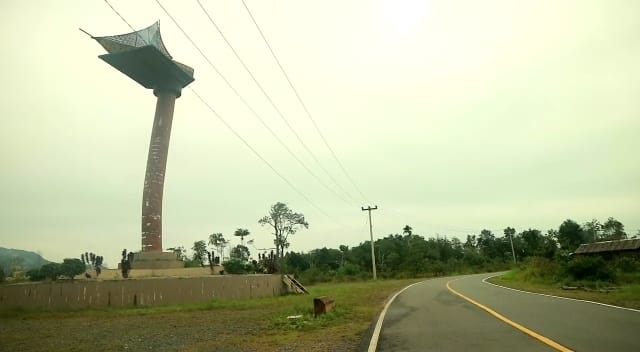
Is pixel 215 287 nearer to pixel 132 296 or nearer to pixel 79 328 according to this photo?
pixel 132 296

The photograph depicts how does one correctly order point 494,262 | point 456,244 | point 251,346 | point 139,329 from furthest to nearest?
point 456,244 < point 494,262 < point 139,329 < point 251,346

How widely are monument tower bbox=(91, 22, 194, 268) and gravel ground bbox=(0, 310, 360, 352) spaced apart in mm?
25471

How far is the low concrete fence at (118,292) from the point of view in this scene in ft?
82.5

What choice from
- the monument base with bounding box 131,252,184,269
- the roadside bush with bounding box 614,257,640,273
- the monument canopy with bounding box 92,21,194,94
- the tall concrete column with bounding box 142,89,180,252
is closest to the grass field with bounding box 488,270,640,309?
the roadside bush with bounding box 614,257,640,273

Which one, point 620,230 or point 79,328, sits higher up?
point 620,230

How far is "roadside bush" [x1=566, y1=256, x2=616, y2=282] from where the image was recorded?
29.0 metres

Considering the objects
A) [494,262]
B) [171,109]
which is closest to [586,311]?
[171,109]

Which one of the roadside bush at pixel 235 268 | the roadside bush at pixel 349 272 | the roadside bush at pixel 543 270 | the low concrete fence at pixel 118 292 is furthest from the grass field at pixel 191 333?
the roadside bush at pixel 349 272

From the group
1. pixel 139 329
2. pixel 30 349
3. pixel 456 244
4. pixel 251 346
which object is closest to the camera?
pixel 251 346

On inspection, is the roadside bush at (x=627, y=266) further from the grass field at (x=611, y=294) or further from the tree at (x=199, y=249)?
the tree at (x=199, y=249)

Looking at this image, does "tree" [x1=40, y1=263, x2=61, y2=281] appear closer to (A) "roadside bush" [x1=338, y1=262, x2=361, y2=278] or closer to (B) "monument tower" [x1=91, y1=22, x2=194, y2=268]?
(B) "monument tower" [x1=91, y1=22, x2=194, y2=268]

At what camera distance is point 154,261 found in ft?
143

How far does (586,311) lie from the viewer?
43.9 feet

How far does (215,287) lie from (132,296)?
582cm
